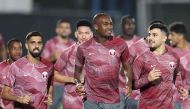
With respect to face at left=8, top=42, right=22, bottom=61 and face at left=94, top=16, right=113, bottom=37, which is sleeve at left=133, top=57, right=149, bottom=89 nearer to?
face at left=94, top=16, right=113, bottom=37

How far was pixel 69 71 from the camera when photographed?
16.2 meters

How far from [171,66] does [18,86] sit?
2.30 meters

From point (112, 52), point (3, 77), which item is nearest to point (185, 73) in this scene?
point (112, 52)

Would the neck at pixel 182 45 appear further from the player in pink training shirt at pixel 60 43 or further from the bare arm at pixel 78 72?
the player in pink training shirt at pixel 60 43

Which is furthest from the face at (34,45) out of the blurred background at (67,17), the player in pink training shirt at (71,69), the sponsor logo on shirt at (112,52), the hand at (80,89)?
the blurred background at (67,17)

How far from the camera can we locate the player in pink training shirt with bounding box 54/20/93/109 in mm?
15906

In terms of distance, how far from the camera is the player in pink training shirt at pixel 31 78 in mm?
14328

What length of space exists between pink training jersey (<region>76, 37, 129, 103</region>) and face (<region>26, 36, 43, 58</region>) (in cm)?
82

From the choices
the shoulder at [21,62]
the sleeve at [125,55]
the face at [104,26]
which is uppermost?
the face at [104,26]

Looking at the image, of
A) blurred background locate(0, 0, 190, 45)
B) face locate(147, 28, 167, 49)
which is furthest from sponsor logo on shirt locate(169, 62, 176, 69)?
blurred background locate(0, 0, 190, 45)

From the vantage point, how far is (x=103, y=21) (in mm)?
14008

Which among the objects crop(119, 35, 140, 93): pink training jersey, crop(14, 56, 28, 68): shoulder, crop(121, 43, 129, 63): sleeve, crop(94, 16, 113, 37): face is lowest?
crop(119, 35, 140, 93): pink training jersey

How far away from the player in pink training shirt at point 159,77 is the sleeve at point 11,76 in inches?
71.7

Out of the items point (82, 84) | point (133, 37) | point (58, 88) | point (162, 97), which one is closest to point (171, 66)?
point (162, 97)
